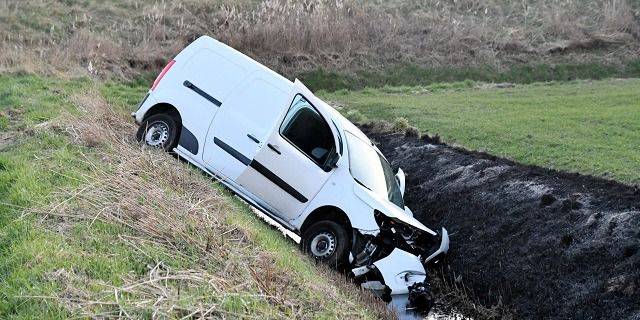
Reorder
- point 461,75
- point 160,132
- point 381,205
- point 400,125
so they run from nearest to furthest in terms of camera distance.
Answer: point 381,205 → point 160,132 → point 400,125 → point 461,75

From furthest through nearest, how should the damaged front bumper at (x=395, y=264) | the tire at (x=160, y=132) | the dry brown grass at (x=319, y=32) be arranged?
the dry brown grass at (x=319, y=32)
the tire at (x=160, y=132)
the damaged front bumper at (x=395, y=264)

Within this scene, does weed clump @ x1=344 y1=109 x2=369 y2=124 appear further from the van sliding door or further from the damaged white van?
the van sliding door

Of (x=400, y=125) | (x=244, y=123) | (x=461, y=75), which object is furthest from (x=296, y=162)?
(x=461, y=75)

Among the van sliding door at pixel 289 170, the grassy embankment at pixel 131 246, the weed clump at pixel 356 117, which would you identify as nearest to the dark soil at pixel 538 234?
the grassy embankment at pixel 131 246

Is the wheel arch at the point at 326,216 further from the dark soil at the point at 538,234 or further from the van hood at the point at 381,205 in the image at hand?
the dark soil at the point at 538,234

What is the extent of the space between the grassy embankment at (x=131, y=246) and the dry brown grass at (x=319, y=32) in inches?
476

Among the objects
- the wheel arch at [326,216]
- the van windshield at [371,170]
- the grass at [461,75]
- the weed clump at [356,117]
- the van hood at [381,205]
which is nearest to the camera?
the van hood at [381,205]

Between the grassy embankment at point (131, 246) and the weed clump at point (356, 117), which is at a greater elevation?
the grassy embankment at point (131, 246)

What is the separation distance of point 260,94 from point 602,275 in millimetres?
5010

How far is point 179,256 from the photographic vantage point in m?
7.19

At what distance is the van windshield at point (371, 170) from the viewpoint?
1116 cm

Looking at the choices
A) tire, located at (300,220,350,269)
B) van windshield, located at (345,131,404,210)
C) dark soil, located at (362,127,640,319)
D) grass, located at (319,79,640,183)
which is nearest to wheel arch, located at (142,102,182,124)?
van windshield, located at (345,131,404,210)

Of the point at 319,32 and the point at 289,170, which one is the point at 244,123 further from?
the point at 319,32

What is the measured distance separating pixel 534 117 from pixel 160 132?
10.5m
